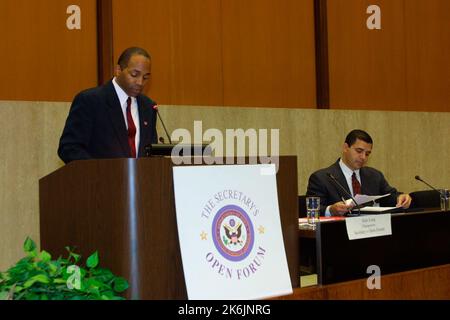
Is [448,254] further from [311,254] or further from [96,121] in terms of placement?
[96,121]

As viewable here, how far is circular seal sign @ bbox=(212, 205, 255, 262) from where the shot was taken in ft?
7.66

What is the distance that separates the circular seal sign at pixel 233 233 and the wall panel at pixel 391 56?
373cm

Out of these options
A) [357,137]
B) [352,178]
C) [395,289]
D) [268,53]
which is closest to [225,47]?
[268,53]

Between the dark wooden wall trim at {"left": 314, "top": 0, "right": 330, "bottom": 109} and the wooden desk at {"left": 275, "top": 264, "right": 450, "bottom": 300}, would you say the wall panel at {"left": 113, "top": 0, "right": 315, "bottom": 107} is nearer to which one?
the dark wooden wall trim at {"left": 314, "top": 0, "right": 330, "bottom": 109}

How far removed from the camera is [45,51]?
4586 millimetres

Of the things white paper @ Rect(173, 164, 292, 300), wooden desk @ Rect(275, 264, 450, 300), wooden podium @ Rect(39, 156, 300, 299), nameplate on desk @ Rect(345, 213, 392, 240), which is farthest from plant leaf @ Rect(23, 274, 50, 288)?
nameplate on desk @ Rect(345, 213, 392, 240)

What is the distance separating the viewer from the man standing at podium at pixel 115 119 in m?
3.02

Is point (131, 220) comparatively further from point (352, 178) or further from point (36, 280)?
point (352, 178)

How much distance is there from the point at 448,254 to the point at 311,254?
33.4 inches

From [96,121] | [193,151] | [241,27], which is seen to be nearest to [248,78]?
[241,27]

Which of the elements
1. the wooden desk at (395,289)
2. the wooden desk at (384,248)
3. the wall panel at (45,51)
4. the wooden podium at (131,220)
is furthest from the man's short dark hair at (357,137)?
the wooden podium at (131,220)

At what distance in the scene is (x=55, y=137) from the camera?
4.32m

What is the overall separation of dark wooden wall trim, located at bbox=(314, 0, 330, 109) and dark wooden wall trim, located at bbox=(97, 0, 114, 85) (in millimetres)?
2046

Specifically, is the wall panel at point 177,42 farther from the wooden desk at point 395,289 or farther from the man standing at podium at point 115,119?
the wooden desk at point 395,289
